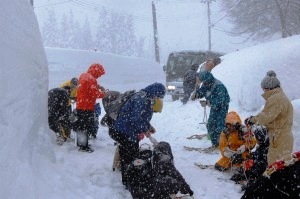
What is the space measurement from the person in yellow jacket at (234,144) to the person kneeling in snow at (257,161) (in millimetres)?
268

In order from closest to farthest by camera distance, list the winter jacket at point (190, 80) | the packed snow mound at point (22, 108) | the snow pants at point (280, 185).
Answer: the snow pants at point (280, 185) → the packed snow mound at point (22, 108) → the winter jacket at point (190, 80)

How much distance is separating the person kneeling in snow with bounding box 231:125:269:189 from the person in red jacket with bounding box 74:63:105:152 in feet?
9.45

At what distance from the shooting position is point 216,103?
297 inches

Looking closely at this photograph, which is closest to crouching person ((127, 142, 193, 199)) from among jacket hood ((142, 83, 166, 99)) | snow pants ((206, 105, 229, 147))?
jacket hood ((142, 83, 166, 99))

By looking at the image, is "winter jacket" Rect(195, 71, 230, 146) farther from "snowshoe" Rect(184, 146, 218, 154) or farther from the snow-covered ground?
the snow-covered ground

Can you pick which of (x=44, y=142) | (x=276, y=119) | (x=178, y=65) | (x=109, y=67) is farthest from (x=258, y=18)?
(x=44, y=142)

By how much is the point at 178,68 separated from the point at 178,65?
0.15 meters

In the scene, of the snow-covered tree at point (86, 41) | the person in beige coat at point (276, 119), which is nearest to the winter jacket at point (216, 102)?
the person in beige coat at point (276, 119)

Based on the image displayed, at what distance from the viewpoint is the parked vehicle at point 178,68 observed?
53.1 feet

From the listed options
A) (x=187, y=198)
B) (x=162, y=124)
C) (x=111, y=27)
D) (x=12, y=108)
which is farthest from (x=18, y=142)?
(x=111, y=27)

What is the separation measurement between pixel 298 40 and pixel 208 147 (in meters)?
5.24

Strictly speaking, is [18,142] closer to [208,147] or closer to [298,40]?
→ [208,147]

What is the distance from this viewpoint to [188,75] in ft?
44.9

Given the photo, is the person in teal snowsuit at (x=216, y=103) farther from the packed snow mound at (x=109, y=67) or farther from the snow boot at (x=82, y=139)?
the packed snow mound at (x=109, y=67)
